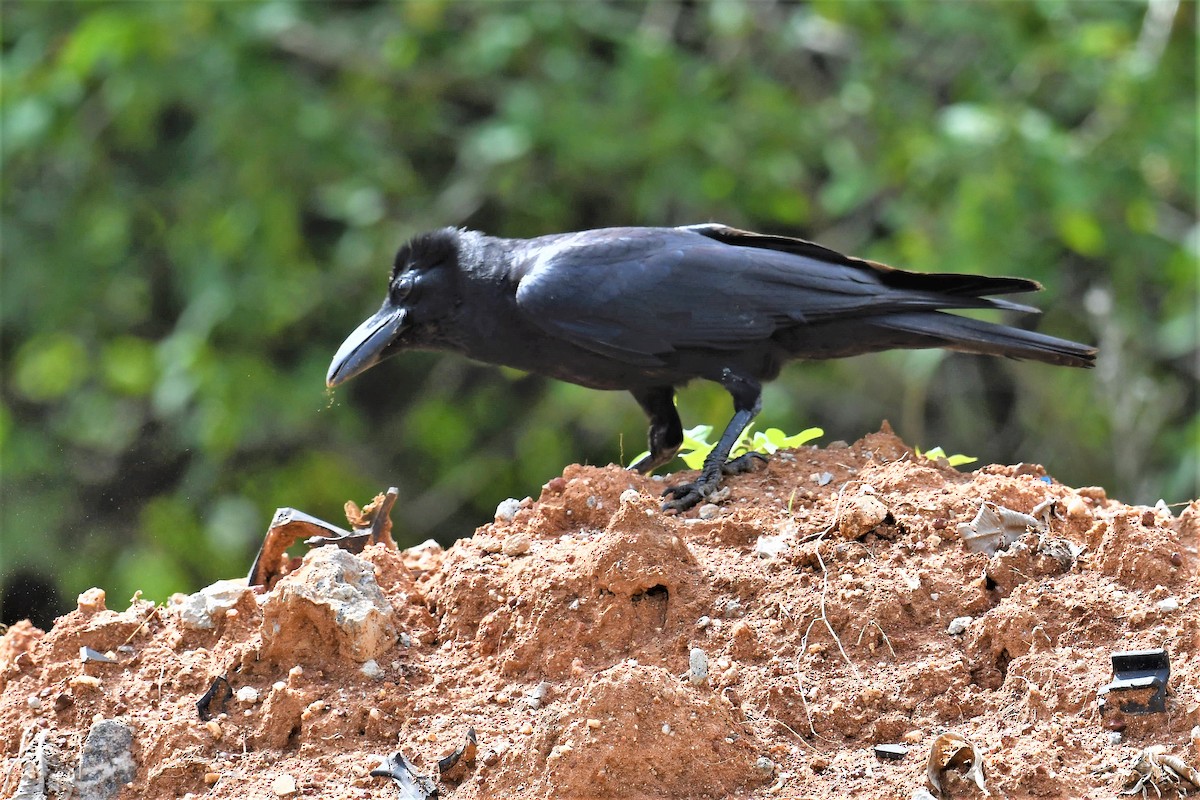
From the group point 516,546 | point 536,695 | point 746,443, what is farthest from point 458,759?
point 746,443

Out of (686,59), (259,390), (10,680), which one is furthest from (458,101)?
(10,680)

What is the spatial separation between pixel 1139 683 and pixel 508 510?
1601 millimetres

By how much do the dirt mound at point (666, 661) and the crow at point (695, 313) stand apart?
1.14 metres

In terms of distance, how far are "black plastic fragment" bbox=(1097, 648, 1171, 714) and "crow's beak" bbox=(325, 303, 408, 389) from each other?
2.76 m

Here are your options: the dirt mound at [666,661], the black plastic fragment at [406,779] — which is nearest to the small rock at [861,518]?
the dirt mound at [666,661]

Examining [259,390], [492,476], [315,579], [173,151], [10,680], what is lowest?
[492,476]

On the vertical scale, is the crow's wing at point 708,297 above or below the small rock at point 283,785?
above

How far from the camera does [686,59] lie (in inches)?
347

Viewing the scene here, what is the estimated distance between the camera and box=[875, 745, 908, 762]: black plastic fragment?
2445 mm

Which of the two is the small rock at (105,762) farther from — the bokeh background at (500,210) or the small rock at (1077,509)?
the bokeh background at (500,210)

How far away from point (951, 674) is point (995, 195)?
516 centimetres

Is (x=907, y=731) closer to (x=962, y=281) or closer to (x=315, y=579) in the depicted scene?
(x=315, y=579)

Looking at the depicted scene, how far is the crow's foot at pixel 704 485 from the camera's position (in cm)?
354

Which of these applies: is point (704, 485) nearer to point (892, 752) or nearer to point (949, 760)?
point (892, 752)
